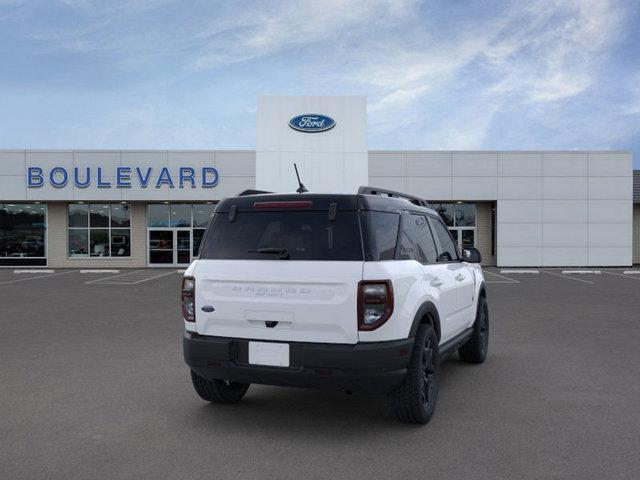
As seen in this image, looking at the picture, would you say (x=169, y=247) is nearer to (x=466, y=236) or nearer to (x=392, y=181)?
(x=392, y=181)

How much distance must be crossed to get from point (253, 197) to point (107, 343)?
4.79 meters

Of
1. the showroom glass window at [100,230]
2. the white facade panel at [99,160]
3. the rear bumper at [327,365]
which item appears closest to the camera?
the rear bumper at [327,365]

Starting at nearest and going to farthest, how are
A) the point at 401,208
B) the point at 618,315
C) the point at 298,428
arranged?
1. the point at 298,428
2. the point at 401,208
3. the point at 618,315

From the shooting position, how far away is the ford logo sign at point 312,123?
23531 mm

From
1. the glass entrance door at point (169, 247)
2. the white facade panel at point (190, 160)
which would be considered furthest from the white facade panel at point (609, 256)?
the glass entrance door at point (169, 247)

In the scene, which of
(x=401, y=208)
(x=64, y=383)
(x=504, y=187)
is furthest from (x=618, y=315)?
(x=504, y=187)

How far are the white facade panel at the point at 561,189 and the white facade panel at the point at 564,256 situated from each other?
253 cm

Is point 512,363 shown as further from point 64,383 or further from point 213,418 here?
point 64,383

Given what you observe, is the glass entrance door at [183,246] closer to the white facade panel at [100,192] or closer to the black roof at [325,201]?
the white facade panel at [100,192]

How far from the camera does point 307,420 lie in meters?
4.68

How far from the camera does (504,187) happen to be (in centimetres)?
2748

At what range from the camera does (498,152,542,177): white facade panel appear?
27453 mm

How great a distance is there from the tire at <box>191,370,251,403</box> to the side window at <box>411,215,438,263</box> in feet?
6.78

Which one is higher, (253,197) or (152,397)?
(253,197)
